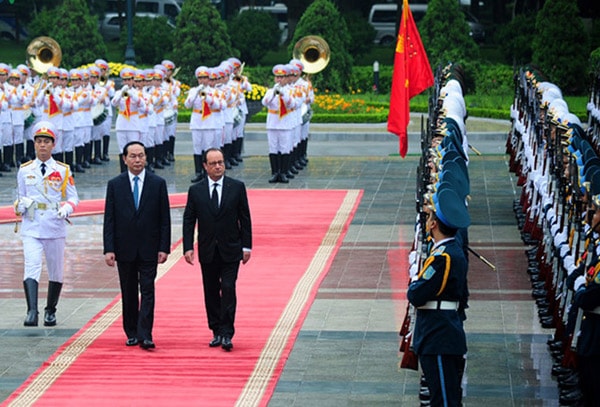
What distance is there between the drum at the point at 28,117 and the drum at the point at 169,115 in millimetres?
2262

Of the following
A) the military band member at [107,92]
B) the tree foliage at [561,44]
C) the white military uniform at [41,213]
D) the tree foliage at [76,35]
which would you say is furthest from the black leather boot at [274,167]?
the tree foliage at [76,35]

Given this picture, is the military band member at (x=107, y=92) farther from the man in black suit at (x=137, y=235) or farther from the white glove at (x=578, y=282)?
the white glove at (x=578, y=282)

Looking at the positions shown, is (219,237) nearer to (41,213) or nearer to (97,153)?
(41,213)

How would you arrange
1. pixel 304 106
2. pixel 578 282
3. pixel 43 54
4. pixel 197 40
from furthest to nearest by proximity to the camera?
pixel 197 40 < pixel 43 54 < pixel 304 106 < pixel 578 282

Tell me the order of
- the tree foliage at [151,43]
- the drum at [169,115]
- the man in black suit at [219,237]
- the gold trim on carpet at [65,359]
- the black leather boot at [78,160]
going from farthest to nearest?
the tree foliage at [151,43], the drum at [169,115], the black leather boot at [78,160], the man in black suit at [219,237], the gold trim on carpet at [65,359]

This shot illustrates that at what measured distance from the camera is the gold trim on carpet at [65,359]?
9.97 meters

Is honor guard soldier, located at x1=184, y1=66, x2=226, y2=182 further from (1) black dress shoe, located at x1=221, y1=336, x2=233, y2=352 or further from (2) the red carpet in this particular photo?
(1) black dress shoe, located at x1=221, y1=336, x2=233, y2=352

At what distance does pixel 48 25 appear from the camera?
47.2m

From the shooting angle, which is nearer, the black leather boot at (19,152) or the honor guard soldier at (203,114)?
the honor guard soldier at (203,114)

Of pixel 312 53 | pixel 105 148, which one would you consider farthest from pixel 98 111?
pixel 312 53

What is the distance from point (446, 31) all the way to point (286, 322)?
27.7m

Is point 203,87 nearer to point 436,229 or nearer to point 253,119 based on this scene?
point 253,119

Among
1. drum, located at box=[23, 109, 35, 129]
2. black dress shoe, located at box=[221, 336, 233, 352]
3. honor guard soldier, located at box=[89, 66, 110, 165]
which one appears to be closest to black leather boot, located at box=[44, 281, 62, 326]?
black dress shoe, located at box=[221, 336, 233, 352]

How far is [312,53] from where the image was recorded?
2838cm
